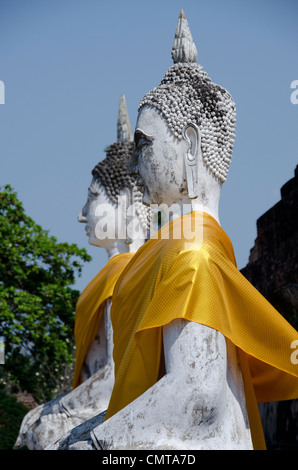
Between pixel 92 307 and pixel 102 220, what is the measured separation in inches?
36.4

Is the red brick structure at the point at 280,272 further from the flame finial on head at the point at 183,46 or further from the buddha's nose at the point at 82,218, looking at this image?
the flame finial on head at the point at 183,46

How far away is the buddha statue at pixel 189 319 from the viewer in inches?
114

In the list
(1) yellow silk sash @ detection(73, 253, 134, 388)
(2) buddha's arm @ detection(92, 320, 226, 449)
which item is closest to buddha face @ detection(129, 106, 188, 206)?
(2) buddha's arm @ detection(92, 320, 226, 449)

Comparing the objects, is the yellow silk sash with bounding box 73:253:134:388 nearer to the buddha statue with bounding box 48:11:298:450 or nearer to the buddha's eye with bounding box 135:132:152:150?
the buddha statue with bounding box 48:11:298:450

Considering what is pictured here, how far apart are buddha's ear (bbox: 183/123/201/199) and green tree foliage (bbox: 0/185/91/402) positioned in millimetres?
9257

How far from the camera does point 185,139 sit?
3721mm

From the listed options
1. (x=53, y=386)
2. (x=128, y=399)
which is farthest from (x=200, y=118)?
→ (x=53, y=386)

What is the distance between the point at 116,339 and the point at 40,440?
2575mm

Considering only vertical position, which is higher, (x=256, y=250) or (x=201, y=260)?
(x=256, y=250)

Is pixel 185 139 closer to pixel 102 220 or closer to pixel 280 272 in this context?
pixel 102 220

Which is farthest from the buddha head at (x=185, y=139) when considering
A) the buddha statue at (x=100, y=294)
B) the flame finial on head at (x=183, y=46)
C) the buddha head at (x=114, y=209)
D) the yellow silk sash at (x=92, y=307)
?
the buddha head at (x=114, y=209)

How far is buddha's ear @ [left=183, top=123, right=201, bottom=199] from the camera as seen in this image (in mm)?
3652

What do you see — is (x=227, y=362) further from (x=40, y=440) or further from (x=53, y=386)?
(x=53, y=386)

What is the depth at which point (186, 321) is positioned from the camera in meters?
2.93
